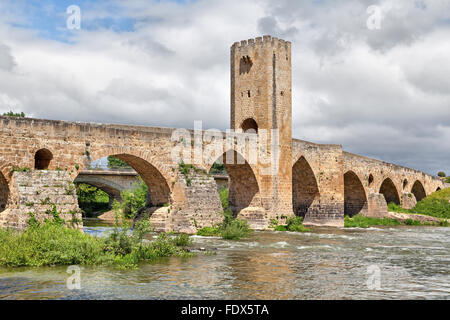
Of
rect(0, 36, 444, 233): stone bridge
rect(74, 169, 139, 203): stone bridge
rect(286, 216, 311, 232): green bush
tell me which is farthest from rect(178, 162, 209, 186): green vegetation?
rect(74, 169, 139, 203): stone bridge

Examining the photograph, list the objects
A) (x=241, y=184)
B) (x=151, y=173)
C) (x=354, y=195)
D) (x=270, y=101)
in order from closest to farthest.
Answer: (x=151, y=173) < (x=270, y=101) < (x=241, y=184) < (x=354, y=195)

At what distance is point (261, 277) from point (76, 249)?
458cm

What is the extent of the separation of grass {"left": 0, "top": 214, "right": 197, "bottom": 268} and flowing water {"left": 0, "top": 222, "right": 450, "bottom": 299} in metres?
0.39

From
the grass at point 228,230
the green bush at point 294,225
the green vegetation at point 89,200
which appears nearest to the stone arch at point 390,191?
the green bush at point 294,225

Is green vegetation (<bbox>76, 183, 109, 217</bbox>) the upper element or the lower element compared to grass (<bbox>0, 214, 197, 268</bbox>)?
upper

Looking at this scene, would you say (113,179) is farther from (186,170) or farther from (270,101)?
(186,170)

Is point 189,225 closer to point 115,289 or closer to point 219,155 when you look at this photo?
point 219,155

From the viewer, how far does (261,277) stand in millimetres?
10953

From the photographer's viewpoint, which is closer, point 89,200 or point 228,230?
point 228,230

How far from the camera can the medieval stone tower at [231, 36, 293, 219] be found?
82.5 ft

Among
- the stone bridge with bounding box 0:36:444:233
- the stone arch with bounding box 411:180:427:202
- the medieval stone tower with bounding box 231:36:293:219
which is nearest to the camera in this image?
the stone bridge with bounding box 0:36:444:233

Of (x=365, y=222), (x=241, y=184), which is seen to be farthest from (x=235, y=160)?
(x=365, y=222)

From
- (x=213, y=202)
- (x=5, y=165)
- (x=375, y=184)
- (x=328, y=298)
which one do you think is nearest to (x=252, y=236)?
(x=213, y=202)

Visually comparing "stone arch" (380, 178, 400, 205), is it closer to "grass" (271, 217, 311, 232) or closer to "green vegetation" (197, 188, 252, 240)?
A: "grass" (271, 217, 311, 232)
